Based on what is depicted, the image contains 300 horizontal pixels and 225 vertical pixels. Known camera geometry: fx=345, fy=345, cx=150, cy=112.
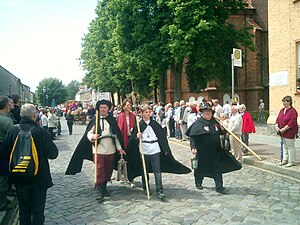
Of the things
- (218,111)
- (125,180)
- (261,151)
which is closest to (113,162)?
(125,180)

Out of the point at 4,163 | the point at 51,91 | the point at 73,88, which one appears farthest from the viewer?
the point at 73,88

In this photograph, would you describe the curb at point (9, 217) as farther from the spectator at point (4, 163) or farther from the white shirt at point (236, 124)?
the white shirt at point (236, 124)

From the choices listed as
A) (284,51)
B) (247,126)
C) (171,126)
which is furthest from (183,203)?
(284,51)

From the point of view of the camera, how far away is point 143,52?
24.5 meters

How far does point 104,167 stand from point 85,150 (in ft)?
2.46

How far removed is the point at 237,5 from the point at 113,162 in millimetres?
23360

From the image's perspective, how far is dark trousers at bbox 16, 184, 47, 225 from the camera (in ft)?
15.2

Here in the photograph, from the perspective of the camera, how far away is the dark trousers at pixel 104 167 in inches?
267

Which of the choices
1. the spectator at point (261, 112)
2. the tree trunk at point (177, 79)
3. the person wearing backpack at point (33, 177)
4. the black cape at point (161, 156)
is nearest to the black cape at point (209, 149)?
the black cape at point (161, 156)

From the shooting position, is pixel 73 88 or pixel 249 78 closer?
pixel 249 78

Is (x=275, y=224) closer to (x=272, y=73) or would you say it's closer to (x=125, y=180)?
(x=125, y=180)

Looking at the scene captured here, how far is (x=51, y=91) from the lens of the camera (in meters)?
109

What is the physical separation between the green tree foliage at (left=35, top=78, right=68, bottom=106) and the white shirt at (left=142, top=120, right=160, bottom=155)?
105 m

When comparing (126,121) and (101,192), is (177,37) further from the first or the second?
(101,192)
